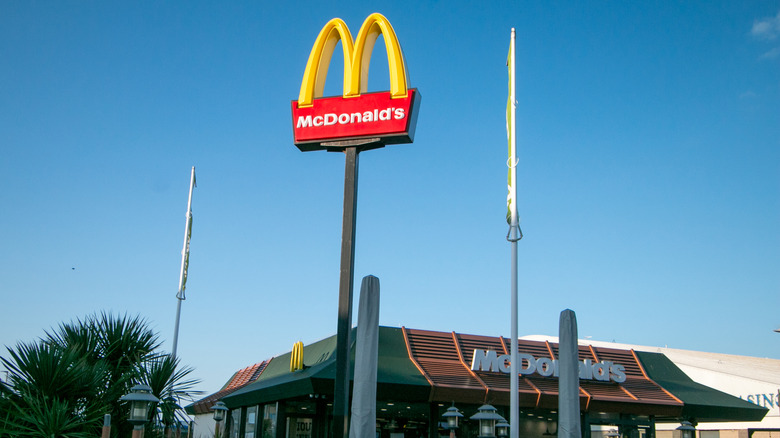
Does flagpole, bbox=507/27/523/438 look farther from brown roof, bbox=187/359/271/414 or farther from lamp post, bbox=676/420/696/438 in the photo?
brown roof, bbox=187/359/271/414

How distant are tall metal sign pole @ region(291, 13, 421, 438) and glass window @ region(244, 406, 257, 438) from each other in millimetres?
12855

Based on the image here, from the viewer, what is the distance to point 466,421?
2359 cm

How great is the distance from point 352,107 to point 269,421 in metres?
12.4

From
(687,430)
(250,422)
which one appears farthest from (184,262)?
(687,430)

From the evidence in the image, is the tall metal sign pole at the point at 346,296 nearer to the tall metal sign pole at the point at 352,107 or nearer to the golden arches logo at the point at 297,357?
the tall metal sign pole at the point at 352,107

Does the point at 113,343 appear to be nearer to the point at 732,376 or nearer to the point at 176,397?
the point at 176,397

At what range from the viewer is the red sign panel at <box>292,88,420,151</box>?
15.0m

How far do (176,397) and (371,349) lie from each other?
5.17 m

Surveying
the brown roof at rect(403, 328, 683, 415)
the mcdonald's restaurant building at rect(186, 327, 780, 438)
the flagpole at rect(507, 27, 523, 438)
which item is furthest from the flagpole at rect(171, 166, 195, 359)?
the flagpole at rect(507, 27, 523, 438)

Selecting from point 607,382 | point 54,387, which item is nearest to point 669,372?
point 607,382

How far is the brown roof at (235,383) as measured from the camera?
28.5 meters

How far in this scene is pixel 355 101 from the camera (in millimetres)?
15367

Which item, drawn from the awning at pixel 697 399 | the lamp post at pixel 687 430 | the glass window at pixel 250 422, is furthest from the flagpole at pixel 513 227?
the glass window at pixel 250 422

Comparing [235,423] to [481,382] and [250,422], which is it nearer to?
[250,422]
